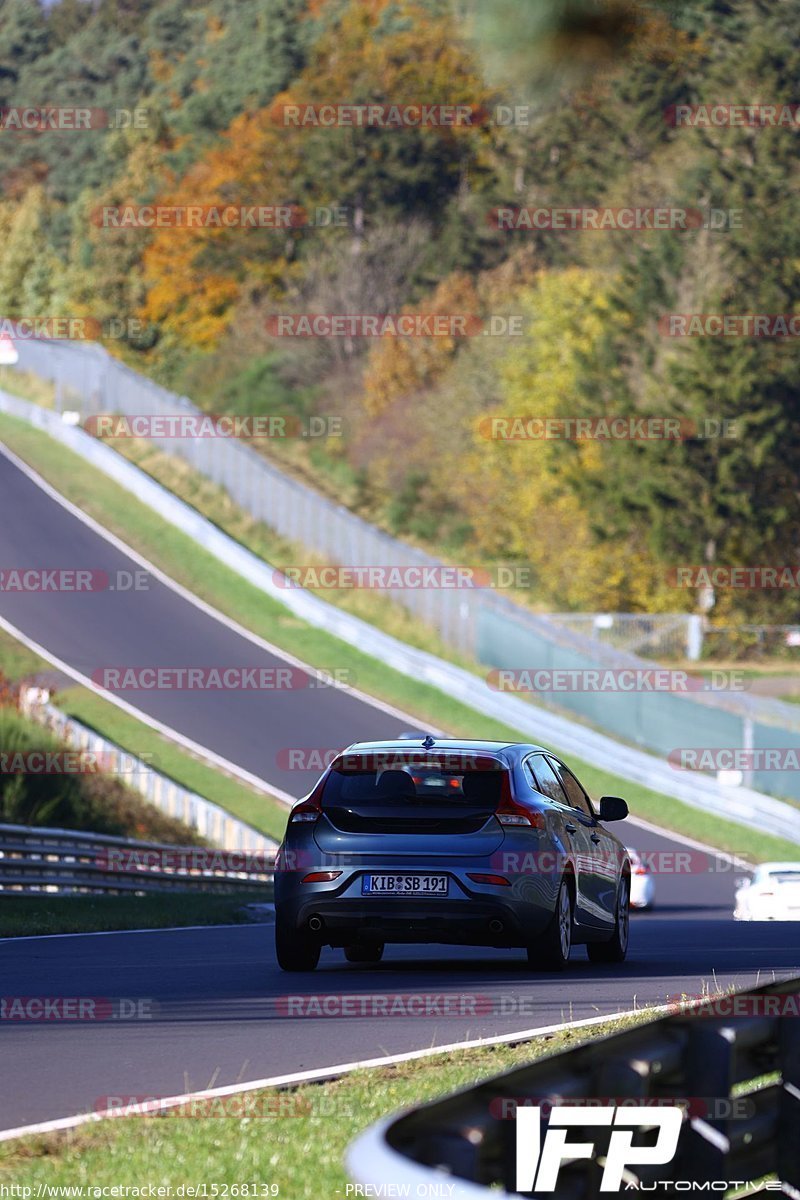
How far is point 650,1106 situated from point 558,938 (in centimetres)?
925

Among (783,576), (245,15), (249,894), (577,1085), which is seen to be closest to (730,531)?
(783,576)

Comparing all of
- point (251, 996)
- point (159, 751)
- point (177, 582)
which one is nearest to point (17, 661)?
point (159, 751)

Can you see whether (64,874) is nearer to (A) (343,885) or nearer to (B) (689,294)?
(A) (343,885)

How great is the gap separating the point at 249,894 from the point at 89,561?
102ft

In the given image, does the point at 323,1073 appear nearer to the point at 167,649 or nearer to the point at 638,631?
the point at 167,649

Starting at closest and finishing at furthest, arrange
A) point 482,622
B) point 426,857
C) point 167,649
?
point 426,857 → point 167,649 → point 482,622

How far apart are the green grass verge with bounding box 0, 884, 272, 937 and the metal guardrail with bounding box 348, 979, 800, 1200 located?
1277 centimetres

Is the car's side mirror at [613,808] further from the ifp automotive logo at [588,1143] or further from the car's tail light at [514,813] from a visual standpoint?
the ifp automotive logo at [588,1143]

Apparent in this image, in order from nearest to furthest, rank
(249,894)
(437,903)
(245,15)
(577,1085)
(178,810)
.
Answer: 1. (577,1085)
2. (437,903)
3. (249,894)
4. (178,810)
5. (245,15)

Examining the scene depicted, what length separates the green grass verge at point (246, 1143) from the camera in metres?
6.54

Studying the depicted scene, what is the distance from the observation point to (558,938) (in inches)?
559

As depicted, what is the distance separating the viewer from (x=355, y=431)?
301 feet

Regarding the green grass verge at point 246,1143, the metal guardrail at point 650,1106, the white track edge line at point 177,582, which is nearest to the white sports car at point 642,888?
the white track edge line at point 177,582

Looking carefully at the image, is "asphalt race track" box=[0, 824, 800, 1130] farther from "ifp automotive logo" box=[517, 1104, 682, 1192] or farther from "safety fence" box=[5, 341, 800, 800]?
"safety fence" box=[5, 341, 800, 800]
